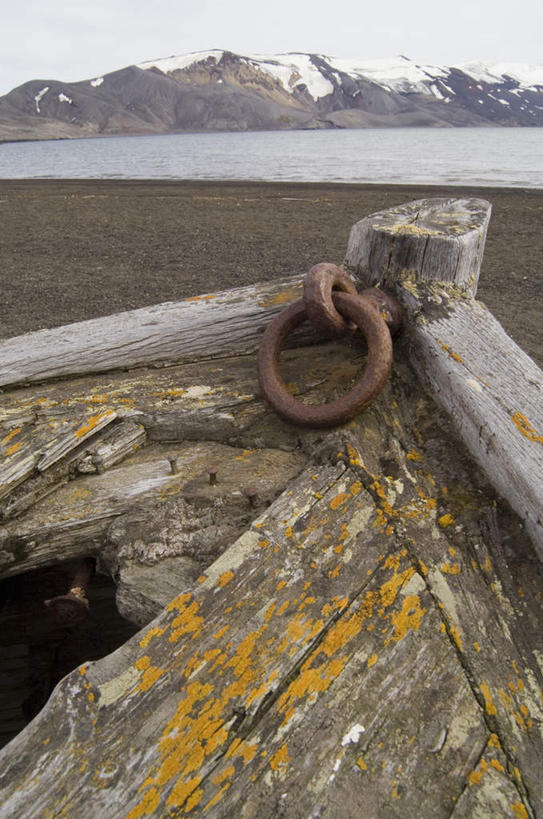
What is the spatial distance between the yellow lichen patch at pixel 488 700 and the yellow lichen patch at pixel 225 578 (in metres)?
0.58

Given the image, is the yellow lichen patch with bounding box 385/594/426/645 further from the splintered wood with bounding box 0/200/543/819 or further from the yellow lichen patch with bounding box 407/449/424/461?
the yellow lichen patch with bounding box 407/449/424/461

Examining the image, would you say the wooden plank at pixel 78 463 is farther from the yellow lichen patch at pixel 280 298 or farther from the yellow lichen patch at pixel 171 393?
the yellow lichen patch at pixel 280 298

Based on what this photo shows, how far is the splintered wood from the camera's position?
1.03 metres

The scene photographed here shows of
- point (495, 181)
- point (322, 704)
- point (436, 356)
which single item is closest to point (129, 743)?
point (322, 704)

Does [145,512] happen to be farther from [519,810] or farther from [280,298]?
[519,810]

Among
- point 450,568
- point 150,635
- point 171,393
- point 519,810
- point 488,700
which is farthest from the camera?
point 171,393

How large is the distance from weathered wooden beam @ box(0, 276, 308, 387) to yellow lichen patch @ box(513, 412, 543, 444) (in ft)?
3.17

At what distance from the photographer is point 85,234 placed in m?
14.9

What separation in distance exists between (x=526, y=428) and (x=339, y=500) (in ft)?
1.78

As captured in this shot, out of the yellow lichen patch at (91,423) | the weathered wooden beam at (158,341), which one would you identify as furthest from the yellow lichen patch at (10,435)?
the weathered wooden beam at (158,341)

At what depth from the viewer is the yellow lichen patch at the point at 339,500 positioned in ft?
4.72

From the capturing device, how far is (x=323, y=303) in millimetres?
1670

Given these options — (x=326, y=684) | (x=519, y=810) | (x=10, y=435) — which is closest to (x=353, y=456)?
(x=326, y=684)

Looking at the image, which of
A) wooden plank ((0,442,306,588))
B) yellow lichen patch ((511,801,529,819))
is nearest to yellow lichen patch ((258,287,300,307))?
wooden plank ((0,442,306,588))
